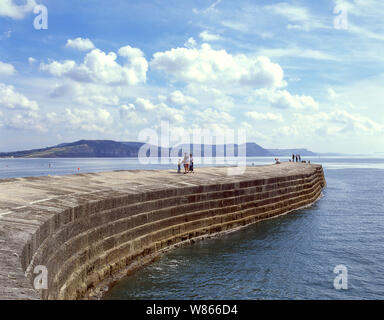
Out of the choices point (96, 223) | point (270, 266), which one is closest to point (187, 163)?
point (270, 266)

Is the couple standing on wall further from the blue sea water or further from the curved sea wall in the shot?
the blue sea water

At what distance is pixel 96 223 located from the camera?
11.8m

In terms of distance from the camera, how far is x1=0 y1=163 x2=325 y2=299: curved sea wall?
689 centimetres

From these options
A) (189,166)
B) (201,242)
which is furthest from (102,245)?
(189,166)

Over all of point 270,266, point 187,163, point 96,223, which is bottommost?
point 270,266

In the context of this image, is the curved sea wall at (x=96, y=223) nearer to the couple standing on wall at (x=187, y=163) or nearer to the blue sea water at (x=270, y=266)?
the blue sea water at (x=270, y=266)

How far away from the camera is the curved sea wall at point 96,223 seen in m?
6.89

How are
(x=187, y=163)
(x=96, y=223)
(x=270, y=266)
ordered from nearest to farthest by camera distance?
1. (x=96, y=223)
2. (x=270, y=266)
3. (x=187, y=163)

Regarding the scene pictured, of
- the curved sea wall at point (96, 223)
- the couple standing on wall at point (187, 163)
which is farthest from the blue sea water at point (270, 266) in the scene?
the couple standing on wall at point (187, 163)

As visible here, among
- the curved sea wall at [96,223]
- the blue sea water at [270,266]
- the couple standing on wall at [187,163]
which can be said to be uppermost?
the couple standing on wall at [187,163]

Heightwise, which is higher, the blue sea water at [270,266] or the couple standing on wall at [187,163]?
the couple standing on wall at [187,163]

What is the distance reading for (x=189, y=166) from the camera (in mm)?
24844

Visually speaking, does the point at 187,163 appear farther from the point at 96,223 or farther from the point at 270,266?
the point at 96,223

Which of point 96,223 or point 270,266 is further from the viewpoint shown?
point 270,266
